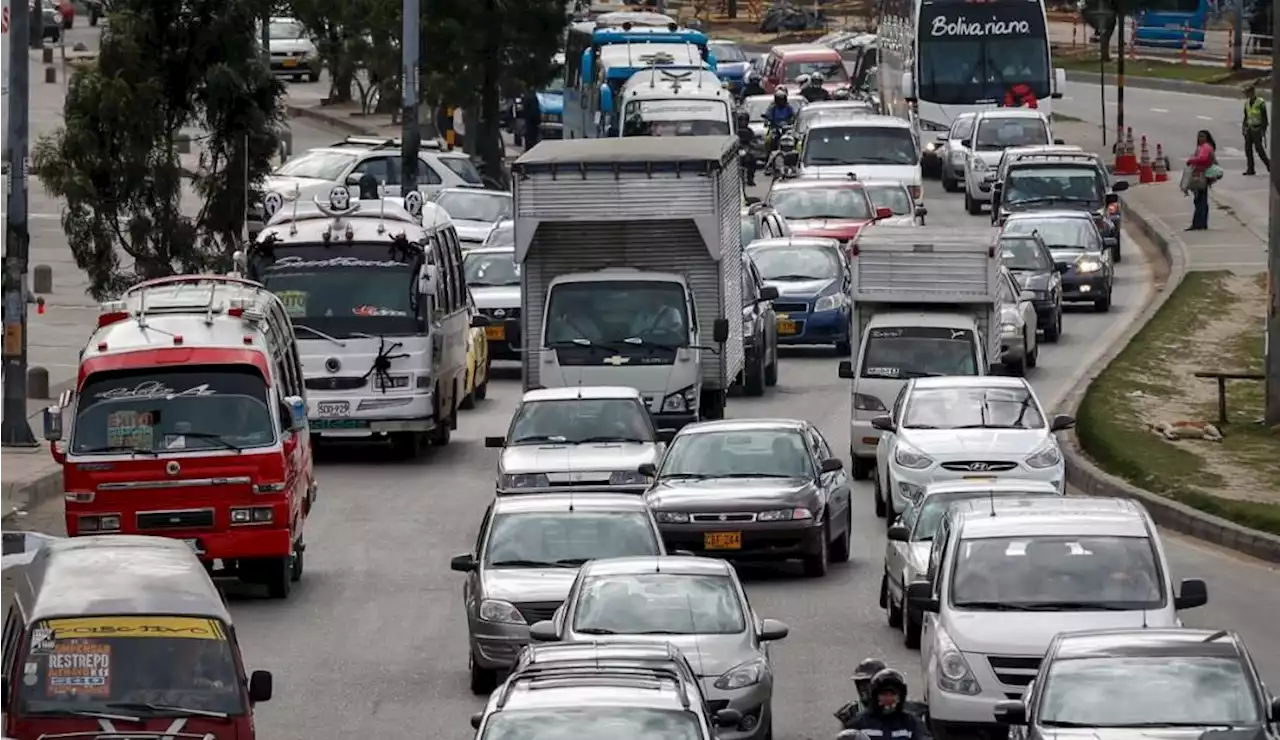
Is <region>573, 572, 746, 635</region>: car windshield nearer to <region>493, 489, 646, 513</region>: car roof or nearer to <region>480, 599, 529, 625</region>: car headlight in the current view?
<region>480, 599, 529, 625</region>: car headlight

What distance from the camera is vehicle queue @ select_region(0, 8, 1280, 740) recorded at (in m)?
15.9

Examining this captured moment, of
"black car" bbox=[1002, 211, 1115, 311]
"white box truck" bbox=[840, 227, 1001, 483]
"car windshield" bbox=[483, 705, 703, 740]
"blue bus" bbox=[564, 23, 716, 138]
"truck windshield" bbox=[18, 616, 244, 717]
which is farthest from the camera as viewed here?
"blue bus" bbox=[564, 23, 716, 138]

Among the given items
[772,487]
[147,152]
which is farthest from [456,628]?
[147,152]

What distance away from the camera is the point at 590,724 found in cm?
1394

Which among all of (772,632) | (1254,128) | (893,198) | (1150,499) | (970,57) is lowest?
(1150,499)

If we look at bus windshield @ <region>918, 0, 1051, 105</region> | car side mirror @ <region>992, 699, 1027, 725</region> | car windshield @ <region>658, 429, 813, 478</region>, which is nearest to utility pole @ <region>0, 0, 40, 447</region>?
car windshield @ <region>658, 429, 813, 478</region>

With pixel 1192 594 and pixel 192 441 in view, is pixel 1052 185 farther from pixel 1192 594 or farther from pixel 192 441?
pixel 1192 594

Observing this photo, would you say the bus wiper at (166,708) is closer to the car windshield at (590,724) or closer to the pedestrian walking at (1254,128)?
the car windshield at (590,724)

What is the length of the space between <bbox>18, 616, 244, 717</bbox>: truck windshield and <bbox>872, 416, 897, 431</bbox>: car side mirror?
42.8ft

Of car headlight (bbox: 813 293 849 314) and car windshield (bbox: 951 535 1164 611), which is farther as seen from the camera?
car headlight (bbox: 813 293 849 314)

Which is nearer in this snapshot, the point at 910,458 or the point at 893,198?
the point at 910,458

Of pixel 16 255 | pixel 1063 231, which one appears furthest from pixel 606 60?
pixel 16 255

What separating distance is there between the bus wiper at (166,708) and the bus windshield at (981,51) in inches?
1863

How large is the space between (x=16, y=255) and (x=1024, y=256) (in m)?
16.6
